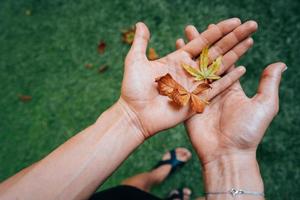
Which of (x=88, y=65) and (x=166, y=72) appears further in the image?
(x=88, y=65)

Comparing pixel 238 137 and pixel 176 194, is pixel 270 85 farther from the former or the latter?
pixel 176 194

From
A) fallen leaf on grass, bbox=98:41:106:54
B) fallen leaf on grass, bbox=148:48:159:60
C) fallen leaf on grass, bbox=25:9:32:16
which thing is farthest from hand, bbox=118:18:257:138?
fallen leaf on grass, bbox=25:9:32:16

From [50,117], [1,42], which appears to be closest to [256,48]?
[50,117]

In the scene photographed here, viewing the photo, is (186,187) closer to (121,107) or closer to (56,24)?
(121,107)

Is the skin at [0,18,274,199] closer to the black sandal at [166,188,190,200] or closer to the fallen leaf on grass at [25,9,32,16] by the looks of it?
the black sandal at [166,188,190,200]

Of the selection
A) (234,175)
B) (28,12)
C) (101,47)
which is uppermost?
(28,12)

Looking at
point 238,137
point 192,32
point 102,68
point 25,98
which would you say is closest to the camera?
point 238,137

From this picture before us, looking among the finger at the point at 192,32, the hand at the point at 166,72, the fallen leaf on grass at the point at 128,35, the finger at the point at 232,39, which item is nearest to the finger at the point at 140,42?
the hand at the point at 166,72

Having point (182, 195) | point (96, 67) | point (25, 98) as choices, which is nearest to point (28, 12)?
point (25, 98)
